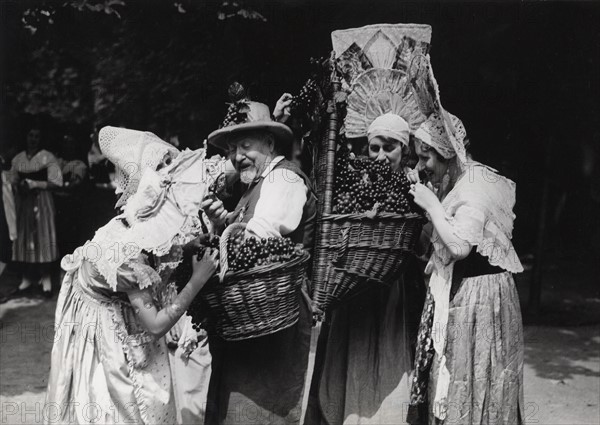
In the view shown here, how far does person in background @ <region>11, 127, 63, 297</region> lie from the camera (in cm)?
927

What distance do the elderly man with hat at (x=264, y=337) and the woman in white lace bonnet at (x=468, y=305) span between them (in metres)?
0.65

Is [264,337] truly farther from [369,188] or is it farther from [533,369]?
[533,369]

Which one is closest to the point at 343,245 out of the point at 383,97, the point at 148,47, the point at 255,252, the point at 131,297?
the point at 255,252

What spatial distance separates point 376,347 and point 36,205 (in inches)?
267

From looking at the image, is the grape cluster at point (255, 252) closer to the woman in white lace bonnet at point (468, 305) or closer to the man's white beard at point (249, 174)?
the man's white beard at point (249, 174)

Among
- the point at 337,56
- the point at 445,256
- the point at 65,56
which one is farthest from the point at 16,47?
the point at 445,256

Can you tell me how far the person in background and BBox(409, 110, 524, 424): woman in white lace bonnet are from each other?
22.7 feet

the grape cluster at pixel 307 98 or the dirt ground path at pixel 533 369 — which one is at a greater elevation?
the grape cluster at pixel 307 98

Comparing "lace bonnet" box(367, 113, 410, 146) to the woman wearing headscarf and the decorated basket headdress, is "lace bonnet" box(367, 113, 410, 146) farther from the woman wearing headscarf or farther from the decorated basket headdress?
the decorated basket headdress

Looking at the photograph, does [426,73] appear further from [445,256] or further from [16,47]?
[16,47]

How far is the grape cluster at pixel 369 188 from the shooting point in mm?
3527

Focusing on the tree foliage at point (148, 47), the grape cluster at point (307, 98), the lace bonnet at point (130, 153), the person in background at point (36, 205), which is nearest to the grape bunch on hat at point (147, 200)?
the lace bonnet at point (130, 153)

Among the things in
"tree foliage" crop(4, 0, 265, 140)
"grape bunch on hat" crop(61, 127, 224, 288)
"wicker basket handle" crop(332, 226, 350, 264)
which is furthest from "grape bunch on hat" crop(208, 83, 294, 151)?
"tree foliage" crop(4, 0, 265, 140)

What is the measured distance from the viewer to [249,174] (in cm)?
384
